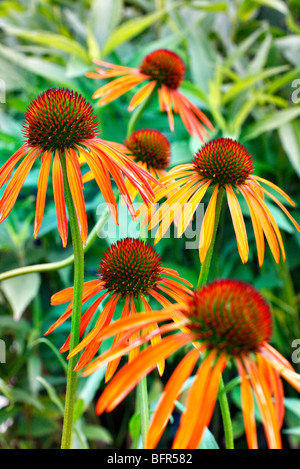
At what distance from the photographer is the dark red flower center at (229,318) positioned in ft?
0.70

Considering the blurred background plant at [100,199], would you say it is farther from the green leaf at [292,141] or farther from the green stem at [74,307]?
the green stem at [74,307]

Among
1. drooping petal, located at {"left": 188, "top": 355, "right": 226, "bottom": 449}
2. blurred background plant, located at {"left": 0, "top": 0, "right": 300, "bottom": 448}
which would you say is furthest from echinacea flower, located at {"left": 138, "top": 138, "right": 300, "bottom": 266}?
blurred background plant, located at {"left": 0, "top": 0, "right": 300, "bottom": 448}

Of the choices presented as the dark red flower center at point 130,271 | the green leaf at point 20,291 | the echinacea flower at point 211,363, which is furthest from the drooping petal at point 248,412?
the green leaf at point 20,291

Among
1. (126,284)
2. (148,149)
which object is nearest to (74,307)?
(126,284)

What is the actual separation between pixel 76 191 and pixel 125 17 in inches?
47.9

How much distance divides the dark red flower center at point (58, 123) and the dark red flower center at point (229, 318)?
129 mm

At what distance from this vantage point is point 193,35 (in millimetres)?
971

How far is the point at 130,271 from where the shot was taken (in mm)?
300

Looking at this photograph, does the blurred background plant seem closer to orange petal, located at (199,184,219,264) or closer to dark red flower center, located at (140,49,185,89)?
dark red flower center, located at (140,49,185,89)

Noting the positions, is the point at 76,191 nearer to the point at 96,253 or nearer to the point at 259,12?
the point at 96,253

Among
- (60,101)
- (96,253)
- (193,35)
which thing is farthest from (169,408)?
(193,35)

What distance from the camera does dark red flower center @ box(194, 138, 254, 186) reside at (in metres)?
0.32

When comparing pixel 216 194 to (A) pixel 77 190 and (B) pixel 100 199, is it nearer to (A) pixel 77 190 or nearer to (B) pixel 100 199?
(A) pixel 77 190

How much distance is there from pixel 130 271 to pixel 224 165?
99 mm
